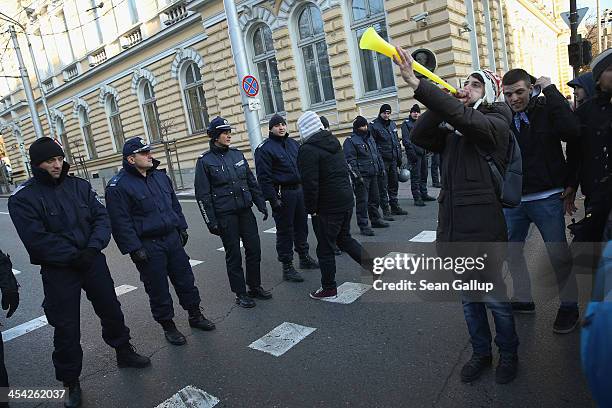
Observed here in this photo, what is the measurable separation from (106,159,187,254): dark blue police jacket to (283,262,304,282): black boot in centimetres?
166

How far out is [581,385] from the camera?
253 cm

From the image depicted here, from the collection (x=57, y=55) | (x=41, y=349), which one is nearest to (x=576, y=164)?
(x=41, y=349)

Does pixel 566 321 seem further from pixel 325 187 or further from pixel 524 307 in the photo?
pixel 325 187

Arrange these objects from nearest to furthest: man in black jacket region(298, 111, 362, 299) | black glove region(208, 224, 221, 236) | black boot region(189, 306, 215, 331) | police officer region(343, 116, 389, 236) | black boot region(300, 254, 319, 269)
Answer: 1. black boot region(189, 306, 215, 331)
2. man in black jacket region(298, 111, 362, 299)
3. black glove region(208, 224, 221, 236)
4. black boot region(300, 254, 319, 269)
5. police officer region(343, 116, 389, 236)

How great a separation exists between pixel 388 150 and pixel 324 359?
504 cm

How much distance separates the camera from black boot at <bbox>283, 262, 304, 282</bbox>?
5.05 m

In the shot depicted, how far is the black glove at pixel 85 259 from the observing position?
318 centimetres

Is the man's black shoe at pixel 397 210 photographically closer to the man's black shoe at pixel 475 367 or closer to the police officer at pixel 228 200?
the police officer at pixel 228 200

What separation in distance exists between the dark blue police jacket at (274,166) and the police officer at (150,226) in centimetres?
133

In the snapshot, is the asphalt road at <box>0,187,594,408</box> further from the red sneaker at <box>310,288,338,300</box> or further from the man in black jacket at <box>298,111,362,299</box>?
the man in black jacket at <box>298,111,362,299</box>

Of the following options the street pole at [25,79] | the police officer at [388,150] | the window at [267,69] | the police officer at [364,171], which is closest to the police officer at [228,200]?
the police officer at [364,171]

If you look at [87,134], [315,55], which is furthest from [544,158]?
[87,134]

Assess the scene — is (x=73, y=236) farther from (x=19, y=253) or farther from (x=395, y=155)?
(x=19, y=253)

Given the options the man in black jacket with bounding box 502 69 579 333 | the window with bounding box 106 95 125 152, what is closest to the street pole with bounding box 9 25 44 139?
the window with bounding box 106 95 125 152
